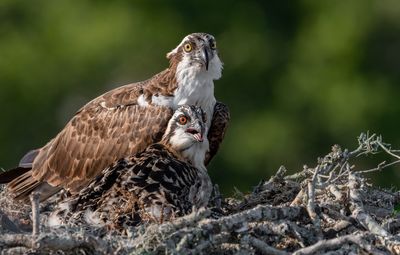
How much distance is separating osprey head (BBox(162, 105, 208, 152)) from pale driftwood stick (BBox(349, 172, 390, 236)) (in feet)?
3.36

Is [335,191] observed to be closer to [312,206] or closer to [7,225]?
[312,206]

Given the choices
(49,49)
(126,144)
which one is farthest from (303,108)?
(126,144)

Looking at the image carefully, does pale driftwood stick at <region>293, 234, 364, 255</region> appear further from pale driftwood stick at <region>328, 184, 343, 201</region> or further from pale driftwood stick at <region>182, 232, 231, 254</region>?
pale driftwood stick at <region>328, 184, 343, 201</region>

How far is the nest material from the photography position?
269 inches

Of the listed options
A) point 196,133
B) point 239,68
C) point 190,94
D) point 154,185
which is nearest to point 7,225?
point 154,185

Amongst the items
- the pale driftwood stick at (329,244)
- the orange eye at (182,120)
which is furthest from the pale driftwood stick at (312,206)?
the orange eye at (182,120)

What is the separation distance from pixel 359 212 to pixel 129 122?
2263 millimetres

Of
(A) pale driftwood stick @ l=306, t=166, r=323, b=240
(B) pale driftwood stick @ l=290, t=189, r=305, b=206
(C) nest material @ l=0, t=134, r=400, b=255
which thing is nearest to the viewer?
(C) nest material @ l=0, t=134, r=400, b=255

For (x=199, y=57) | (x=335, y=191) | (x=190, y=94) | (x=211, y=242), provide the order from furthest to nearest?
(x=199, y=57)
(x=190, y=94)
(x=335, y=191)
(x=211, y=242)

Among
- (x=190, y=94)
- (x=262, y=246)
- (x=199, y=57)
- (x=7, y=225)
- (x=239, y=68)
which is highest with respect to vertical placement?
(x=239, y=68)

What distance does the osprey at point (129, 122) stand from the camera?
30.6 ft

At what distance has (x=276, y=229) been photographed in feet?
24.2

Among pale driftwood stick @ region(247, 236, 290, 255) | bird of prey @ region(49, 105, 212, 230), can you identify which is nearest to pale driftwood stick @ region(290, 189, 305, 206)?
bird of prey @ region(49, 105, 212, 230)

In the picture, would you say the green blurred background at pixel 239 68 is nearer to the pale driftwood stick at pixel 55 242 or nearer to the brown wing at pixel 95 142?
the brown wing at pixel 95 142
